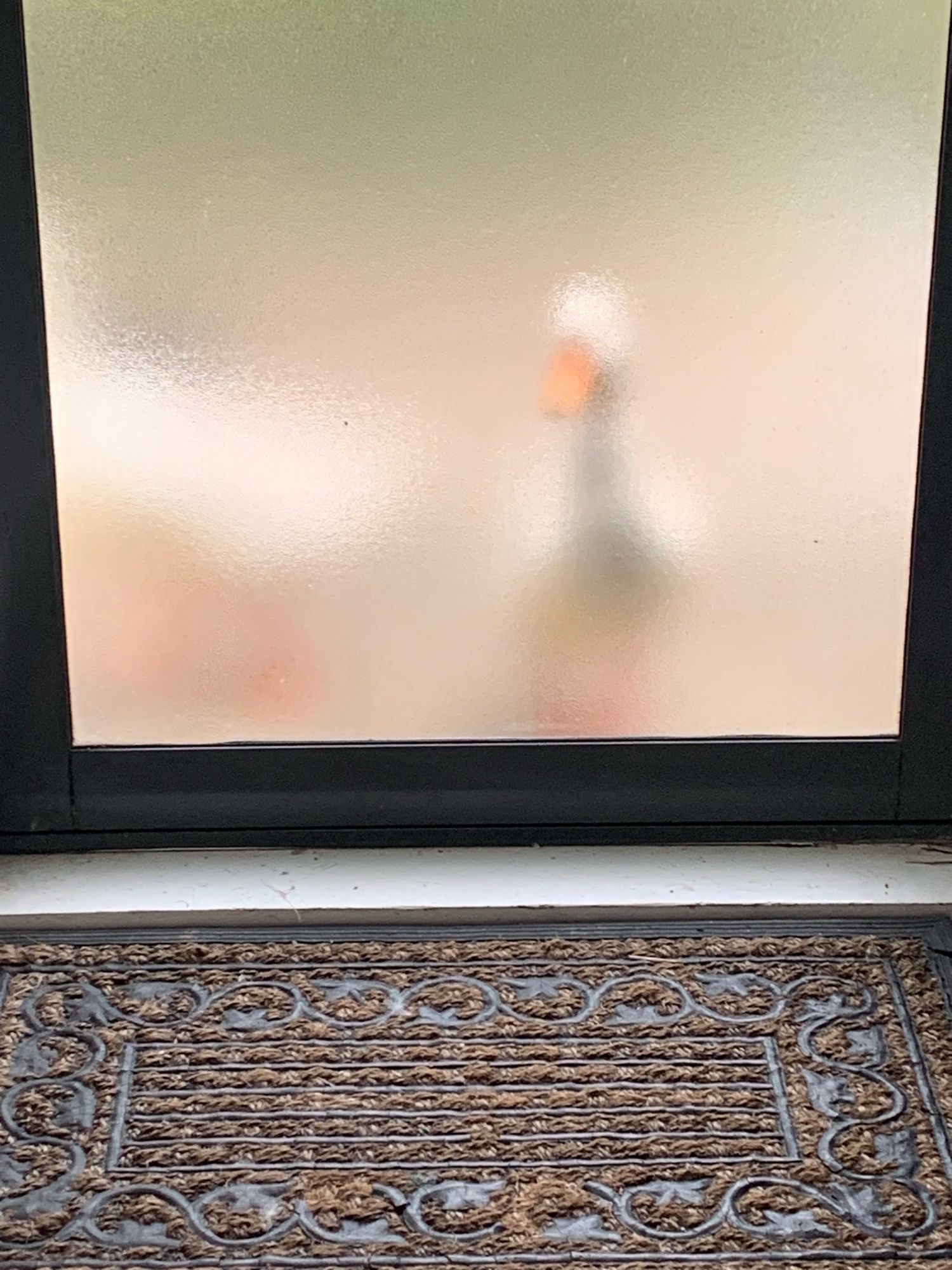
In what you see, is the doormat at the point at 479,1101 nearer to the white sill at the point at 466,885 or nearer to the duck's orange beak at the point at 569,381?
the white sill at the point at 466,885

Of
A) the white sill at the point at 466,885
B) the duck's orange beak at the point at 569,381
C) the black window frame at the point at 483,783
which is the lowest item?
the white sill at the point at 466,885

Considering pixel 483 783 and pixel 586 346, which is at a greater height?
pixel 586 346

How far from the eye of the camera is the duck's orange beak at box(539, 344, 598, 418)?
2.01m

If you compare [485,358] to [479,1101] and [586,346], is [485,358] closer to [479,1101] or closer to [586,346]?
[586,346]

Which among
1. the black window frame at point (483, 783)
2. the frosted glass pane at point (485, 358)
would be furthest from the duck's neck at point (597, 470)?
the black window frame at point (483, 783)

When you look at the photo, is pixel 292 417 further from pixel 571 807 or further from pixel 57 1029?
pixel 57 1029

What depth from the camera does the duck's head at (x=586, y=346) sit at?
2.00 m

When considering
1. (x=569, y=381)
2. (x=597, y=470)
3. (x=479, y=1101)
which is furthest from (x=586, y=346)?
(x=479, y=1101)

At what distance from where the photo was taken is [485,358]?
79.2 inches

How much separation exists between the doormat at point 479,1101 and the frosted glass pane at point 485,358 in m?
0.38

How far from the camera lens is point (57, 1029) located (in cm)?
175

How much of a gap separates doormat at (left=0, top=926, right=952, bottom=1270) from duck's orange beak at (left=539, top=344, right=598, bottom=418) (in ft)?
2.27

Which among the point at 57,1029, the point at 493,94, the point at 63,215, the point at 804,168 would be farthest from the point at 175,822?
the point at 804,168

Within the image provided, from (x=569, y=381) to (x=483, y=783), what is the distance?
0.56m
